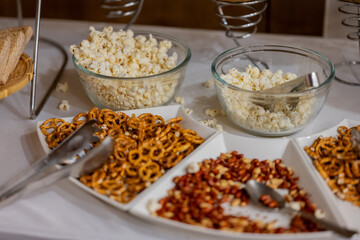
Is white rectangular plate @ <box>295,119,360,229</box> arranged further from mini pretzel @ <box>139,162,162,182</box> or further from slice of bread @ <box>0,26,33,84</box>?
slice of bread @ <box>0,26,33,84</box>

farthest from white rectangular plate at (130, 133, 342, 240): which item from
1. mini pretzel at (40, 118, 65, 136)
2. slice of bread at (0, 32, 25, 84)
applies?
slice of bread at (0, 32, 25, 84)

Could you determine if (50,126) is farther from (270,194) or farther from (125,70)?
(270,194)

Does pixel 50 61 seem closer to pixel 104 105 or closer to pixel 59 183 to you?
pixel 104 105

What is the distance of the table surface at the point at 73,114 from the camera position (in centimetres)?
89

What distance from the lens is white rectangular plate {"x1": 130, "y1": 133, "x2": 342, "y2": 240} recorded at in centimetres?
79

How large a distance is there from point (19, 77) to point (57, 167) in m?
0.32

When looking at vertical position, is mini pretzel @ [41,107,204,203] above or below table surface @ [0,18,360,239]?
above

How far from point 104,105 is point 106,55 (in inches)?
5.5

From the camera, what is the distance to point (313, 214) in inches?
33.7

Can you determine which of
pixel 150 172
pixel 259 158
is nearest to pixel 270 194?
pixel 259 158

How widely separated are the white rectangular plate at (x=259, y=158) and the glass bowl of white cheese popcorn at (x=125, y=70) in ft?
0.80

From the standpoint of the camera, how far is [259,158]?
1022 mm

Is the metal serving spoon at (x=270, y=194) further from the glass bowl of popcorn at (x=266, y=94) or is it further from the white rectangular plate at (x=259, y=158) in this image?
the glass bowl of popcorn at (x=266, y=94)

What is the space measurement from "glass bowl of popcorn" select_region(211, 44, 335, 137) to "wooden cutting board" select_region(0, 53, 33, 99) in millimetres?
471
